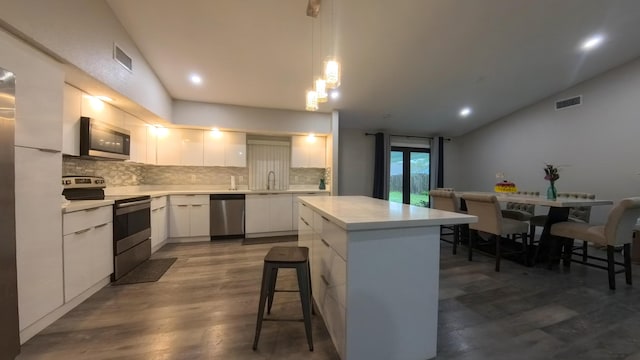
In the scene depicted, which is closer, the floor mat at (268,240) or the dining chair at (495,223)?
the dining chair at (495,223)

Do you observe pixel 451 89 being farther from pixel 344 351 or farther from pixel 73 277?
pixel 73 277

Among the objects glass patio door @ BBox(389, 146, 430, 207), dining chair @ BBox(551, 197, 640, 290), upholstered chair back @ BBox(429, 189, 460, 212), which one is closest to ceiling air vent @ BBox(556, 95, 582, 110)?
glass patio door @ BBox(389, 146, 430, 207)

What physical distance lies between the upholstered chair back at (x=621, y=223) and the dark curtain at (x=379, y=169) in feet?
11.7

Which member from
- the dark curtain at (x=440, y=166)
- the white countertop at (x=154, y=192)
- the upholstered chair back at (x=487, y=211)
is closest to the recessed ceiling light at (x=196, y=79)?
the white countertop at (x=154, y=192)

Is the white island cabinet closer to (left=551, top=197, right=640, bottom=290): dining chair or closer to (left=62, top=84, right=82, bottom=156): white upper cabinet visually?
(left=551, top=197, right=640, bottom=290): dining chair

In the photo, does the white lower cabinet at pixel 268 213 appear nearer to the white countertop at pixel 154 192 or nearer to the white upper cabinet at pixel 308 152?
the white countertop at pixel 154 192

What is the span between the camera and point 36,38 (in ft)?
5.20

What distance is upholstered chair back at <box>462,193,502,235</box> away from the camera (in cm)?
285

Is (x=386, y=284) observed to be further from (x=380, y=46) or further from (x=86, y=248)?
(x=380, y=46)

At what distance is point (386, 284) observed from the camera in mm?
1307

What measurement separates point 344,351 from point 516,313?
1.62 metres

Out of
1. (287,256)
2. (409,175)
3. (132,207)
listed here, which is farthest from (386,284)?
(409,175)

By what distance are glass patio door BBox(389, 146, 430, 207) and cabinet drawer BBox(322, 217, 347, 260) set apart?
192 inches

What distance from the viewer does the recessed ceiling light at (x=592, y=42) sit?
3162 mm
